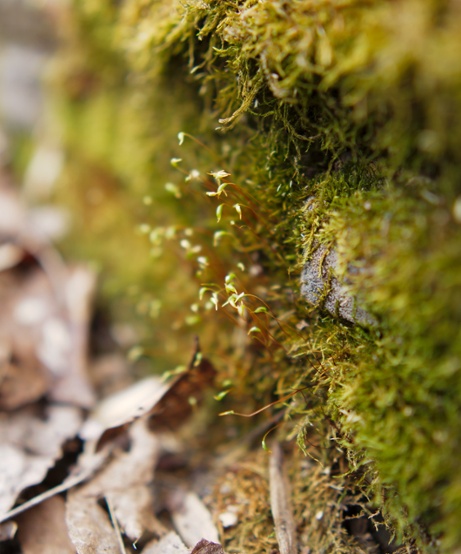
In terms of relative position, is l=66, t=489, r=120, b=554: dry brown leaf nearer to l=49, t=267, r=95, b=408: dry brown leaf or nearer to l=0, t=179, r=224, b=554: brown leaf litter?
l=0, t=179, r=224, b=554: brown leaf litter

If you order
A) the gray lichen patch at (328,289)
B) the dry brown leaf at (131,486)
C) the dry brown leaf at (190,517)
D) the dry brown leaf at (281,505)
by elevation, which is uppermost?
the gray lichen patch at (328,289)

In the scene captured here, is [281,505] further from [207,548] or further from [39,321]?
[39,321]

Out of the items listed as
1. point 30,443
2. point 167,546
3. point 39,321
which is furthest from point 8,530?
point 39,321

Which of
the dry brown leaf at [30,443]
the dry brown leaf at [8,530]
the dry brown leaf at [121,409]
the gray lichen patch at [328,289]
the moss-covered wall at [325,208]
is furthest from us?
the dry brown leaf at [121,409]

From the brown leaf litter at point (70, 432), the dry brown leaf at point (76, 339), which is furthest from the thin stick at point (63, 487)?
the dry brown leaf at point (76, 339)

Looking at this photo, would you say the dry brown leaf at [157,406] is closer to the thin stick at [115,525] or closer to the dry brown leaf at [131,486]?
→ the dry brown leaf at [131,486]

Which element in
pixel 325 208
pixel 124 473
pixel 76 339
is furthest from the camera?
pixel 76 339
